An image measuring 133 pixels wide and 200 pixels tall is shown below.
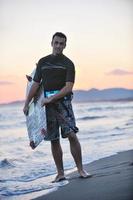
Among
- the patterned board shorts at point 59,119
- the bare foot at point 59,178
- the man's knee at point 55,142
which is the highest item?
the patterned board shorts at point 59,119

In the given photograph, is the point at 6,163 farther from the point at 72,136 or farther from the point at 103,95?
the point at 103,95

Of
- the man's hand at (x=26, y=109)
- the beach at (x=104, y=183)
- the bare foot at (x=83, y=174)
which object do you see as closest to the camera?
the beach at (x=104, y=183)

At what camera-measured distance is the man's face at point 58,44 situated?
3.40 metres

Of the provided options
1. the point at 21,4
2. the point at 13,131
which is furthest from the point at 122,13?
the point at 13,131

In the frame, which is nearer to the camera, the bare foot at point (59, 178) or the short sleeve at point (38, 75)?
the short sleeve at point (38, 75)

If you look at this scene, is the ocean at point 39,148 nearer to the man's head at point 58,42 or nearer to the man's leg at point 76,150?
the man's leg at point 76,150

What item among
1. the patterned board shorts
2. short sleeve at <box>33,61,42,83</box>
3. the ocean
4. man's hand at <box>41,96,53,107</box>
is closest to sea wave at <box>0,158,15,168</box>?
the ocean

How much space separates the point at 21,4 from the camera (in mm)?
3305

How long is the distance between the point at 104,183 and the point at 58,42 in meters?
0.88

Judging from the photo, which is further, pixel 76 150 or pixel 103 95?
pixel 103 95

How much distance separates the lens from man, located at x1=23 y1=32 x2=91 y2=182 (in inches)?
135

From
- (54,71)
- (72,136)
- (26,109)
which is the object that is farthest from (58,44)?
(72,136)

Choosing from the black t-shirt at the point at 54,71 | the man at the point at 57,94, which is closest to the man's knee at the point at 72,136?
the man at the point at 57,94

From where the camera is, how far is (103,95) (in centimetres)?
369
